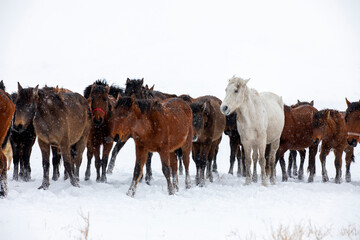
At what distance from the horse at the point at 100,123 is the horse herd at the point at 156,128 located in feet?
0.08

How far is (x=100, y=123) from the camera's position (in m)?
7.75

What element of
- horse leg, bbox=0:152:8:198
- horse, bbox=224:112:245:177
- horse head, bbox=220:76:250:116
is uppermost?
horse head, bbox=220:76:250:116

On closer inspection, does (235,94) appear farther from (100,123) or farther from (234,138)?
(100,123)

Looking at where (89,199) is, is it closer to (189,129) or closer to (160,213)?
(160,213)

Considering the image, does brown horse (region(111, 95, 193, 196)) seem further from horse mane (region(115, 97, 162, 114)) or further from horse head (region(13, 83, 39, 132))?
horse head (region(13, 83, 39, 132))

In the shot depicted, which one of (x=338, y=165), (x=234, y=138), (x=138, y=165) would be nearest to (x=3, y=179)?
(x=138, y=165)

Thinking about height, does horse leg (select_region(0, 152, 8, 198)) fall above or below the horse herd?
below

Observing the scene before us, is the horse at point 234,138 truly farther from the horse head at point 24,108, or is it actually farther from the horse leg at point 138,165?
the horse head at point 24,108

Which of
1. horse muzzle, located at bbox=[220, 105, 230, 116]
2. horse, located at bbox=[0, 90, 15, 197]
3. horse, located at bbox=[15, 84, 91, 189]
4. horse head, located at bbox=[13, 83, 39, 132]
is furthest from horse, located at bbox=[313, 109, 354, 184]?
horse, located at bbox=[0, 90, 15, 197]

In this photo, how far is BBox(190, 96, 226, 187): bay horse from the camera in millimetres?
8258

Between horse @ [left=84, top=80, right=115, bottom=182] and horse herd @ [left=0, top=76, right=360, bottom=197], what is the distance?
0.08 ft

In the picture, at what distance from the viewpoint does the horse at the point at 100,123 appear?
7742 mm

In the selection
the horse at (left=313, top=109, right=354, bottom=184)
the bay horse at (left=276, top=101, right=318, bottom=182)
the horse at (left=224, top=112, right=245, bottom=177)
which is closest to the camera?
the horse at (left=224, top=112, right=245, bottom=177)

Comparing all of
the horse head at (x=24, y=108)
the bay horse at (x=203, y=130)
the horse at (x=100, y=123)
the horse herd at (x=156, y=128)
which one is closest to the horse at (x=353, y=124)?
the horse herd at (x=156, y=128)
